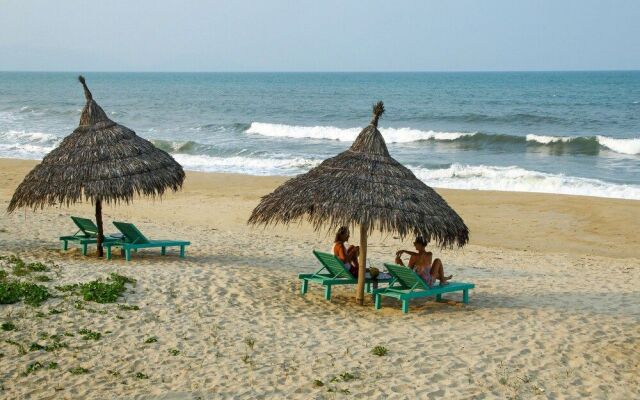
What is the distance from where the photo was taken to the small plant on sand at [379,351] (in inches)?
299

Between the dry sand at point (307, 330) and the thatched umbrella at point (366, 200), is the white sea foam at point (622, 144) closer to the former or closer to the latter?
the dry sand at point (307, 330)

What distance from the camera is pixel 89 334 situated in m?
7.70

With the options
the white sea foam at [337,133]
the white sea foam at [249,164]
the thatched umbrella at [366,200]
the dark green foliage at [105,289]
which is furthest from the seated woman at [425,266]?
the white sea foam at [337,133]

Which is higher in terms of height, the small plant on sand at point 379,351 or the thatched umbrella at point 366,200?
the thatched umbrella at point 366,200

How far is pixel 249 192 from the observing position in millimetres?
21422

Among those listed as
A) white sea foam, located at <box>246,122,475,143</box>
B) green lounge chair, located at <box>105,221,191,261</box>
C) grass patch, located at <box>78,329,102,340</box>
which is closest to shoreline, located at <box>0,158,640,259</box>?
green lounge chair, located at <box>105,221,191,261</box>

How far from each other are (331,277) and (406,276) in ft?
3.76

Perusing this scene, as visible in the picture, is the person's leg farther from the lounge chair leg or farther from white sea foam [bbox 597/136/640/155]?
white sea foam [bbox 597/136/640/155]

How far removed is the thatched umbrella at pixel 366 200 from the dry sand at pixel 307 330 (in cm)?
104

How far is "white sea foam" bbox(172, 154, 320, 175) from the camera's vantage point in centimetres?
2707

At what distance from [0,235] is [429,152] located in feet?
72.4

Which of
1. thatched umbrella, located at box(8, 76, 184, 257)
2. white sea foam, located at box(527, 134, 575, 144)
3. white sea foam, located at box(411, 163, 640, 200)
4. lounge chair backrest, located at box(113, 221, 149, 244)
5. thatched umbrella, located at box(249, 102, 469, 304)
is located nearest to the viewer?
thatched umbrella, located at box(249, 102, 469, 304)

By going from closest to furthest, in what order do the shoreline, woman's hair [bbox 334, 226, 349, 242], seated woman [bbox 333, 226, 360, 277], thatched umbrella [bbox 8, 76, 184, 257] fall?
woman's hair [bbox 334, 226, 349, 242] → seated woman [bbox 333, 226, 360, 277] → thatched umbrella [bbox 8, 76, 184, 257] → the shoreline

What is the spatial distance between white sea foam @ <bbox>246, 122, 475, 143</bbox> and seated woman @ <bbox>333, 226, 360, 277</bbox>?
26928mm
